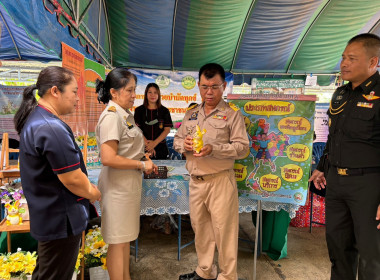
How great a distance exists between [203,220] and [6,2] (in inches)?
83.6

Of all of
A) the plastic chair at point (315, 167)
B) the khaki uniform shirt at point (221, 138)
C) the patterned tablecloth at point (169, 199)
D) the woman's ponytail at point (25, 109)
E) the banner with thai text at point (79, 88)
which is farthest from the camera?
the plastic chair at point (315, 167)

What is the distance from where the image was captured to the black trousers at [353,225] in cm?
157

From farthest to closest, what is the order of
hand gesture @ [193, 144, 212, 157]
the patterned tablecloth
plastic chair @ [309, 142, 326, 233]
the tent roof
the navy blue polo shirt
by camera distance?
the tent roof < plastic chair @ [309, 142, 326, 233] < the patterned tablecloth < hand gesture @ [193, 144, 212, 157] < the navy blue polo shirt

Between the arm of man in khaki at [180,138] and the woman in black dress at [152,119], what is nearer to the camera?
the arm of man in khaki at [180,138]

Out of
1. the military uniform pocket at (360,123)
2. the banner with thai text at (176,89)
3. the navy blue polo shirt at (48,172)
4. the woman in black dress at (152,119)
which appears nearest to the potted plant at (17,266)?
the navy blue polo shirt at (48,172)

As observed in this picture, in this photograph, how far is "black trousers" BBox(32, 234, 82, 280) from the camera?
1287mm

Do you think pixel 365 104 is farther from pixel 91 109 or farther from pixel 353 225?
pixel 91 109

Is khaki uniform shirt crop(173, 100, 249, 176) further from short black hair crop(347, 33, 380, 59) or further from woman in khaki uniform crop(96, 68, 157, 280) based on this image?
short black hair crop(347, 33, 380, 59)

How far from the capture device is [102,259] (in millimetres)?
2152

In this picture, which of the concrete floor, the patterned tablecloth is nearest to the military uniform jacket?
the patterned tablecloth

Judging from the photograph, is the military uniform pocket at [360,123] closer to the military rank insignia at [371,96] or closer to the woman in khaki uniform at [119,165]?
the military rank insignia at [371,96]

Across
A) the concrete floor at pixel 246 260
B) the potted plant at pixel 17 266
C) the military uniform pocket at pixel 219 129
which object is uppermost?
the military uniform pocket at pixel 219 129

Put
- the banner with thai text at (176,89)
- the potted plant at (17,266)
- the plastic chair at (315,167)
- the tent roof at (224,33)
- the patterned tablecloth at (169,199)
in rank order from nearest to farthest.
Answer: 1. the potted plant at (17,266)
2. the patterned tablecloth at (169,199)
3. the plastic chair at (315,167)
4. the tent roof at (224,33)
5. the banner with thai text at (176,89)

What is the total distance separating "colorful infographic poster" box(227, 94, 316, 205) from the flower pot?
1349mm
